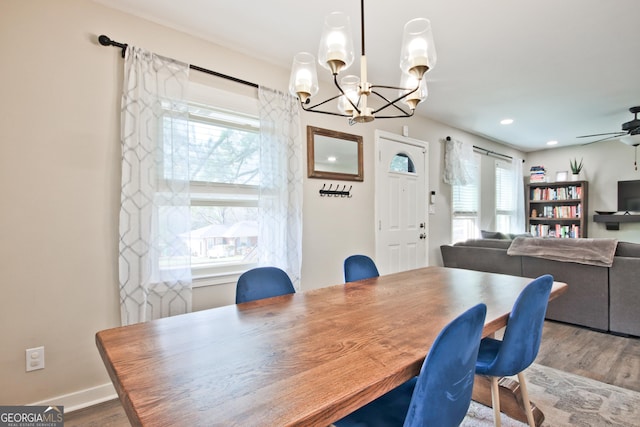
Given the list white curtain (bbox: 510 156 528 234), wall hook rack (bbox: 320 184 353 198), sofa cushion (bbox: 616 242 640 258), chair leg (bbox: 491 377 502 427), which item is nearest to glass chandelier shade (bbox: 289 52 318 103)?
wall hook rack (bbox: 320 184 353 198)

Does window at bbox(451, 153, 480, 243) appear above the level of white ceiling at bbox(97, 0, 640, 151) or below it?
below

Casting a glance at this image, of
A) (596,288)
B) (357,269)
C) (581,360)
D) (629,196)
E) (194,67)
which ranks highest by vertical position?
(194,67)

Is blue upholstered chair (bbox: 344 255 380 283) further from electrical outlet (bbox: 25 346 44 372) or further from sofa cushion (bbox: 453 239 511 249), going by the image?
sofa cushion (bbox: 453 239 511 249)

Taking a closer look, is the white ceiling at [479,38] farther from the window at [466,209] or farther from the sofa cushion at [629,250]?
the sofa cushion at [629,250]

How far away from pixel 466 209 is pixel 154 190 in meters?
4.47

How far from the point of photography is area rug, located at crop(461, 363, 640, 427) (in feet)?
5.86

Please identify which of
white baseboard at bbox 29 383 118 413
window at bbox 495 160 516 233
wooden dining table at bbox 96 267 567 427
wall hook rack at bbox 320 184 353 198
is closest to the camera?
wooden dining table at bbox 96 267 567 427

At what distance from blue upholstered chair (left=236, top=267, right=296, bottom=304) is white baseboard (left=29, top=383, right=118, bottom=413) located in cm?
115

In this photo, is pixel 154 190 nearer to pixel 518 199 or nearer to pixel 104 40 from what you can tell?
pixel 104 40

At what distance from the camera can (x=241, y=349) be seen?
108 cm

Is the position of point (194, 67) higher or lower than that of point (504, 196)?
higher

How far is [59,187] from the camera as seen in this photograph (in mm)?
1896

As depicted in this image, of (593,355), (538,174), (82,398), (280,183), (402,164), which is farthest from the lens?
(538,174)

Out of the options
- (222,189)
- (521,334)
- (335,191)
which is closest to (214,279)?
(222,189)
